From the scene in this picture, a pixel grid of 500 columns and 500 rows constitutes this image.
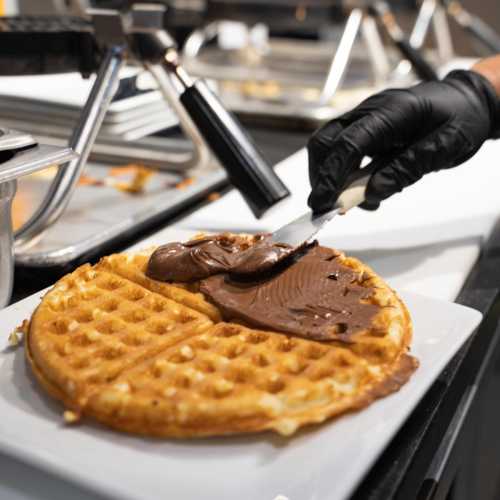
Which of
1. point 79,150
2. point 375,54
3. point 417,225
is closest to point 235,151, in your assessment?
point 79,150

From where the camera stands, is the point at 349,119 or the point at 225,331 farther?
the point at 349,119

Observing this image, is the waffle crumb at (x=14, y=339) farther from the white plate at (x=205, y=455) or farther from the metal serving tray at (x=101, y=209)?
the metal serving tray at (x=101, y=209)

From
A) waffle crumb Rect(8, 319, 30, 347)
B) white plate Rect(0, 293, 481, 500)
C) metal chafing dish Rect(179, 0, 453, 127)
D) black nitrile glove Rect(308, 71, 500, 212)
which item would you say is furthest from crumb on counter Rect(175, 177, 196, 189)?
white plate Rect(0, 293, 481, 500)

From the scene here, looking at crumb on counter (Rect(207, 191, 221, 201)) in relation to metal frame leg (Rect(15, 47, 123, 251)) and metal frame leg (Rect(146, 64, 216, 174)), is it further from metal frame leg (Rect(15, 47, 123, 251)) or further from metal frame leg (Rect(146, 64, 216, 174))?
metal frame leg (Rect(15, 47, 123, 251))

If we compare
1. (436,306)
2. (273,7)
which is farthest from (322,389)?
(273,7)

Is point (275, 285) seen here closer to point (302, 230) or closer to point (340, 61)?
point (302, 230)

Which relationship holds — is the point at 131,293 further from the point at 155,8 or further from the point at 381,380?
the point at 155,8

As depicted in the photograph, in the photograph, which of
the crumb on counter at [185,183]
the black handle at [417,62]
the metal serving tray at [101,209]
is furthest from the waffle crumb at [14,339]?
the black handle at [417,62]
